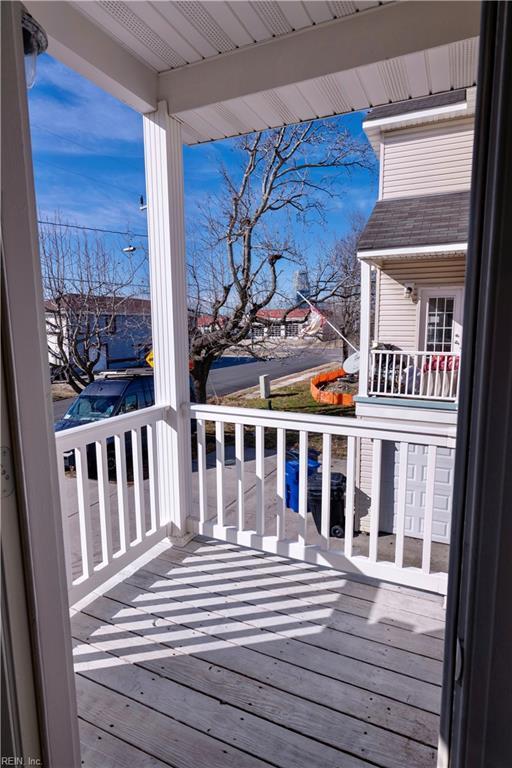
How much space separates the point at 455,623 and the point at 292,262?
6185 millimetres

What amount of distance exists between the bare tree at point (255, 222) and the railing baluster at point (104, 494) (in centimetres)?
440

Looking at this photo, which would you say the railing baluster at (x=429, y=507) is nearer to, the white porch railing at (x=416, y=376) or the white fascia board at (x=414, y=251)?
the white porch railing at (x=416, y=376)

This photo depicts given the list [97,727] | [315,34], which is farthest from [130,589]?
[315,34]

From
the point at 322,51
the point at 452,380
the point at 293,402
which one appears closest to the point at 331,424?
the point at 322,51

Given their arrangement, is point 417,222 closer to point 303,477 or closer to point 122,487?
point 303,477

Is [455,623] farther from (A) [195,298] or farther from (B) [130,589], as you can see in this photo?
(A) [195,298]

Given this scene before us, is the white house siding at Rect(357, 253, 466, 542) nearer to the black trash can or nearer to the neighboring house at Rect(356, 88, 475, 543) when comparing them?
the neighboring house at Rect(356, 88, 475, 543)

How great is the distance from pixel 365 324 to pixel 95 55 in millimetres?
4726

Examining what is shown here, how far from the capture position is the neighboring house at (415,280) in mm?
5734

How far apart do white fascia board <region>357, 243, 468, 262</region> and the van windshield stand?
3835 millimetres

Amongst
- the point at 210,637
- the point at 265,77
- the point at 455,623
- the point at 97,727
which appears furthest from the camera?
the point at 265,77

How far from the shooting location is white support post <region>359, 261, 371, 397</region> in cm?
593

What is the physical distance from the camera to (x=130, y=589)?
2215 millimetres

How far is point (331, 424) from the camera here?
227cm
